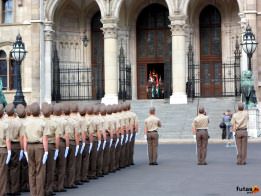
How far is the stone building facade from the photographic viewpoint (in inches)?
1444

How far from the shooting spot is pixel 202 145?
18766mm

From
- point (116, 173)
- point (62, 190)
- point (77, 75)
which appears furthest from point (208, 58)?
point (62, 190)

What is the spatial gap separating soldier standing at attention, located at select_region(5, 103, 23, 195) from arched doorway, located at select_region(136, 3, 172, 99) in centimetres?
2780

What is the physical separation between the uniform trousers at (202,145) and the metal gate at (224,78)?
686 inches

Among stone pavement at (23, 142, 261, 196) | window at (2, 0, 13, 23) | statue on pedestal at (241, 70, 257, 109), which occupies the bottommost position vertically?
stone pavement at (23, 142, 261, 196)

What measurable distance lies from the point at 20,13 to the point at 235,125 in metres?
23.8

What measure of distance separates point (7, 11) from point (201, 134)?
970 inches

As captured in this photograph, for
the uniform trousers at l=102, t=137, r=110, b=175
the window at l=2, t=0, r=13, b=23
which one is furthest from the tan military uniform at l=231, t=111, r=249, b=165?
the window at l=2, t=0, r=13, b=23

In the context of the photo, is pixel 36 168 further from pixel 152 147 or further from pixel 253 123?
pixel 253 123

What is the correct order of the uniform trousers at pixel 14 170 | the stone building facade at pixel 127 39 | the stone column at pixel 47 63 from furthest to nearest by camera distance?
1. the stone column at pixel 47 63
2. the stone building facade at pixel 127 39
3. the uniform trousers at pixel 14 170

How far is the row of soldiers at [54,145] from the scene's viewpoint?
12516mm

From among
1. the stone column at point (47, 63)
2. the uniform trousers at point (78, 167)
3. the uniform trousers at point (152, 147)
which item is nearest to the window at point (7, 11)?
the stone column at point (47, 63)

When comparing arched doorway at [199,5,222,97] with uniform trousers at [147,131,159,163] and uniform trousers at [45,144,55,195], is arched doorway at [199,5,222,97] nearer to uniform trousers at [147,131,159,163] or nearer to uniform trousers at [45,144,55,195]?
uniform trousers at [147,131,159,163]

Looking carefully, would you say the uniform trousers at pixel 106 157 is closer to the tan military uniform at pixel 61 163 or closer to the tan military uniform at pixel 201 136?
the tan military uniform at pixel 61 163
